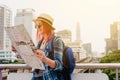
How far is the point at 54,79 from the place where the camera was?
2.15 metres

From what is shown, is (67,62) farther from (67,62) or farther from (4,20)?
(4,20)

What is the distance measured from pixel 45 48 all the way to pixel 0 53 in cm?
6477

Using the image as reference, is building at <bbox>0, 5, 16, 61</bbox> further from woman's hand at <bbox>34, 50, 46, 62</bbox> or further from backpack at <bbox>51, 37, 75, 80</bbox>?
woman's hand at <bbox>34, 50, 46, 62</bbox>

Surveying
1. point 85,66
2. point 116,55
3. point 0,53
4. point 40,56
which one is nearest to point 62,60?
point 40,56

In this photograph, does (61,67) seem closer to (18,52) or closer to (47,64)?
(47,64)

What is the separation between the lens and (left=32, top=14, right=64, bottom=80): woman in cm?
213

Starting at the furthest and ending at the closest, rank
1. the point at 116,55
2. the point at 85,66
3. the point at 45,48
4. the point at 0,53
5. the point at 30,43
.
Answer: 1. the point at 0,53
2. the point at 116,55
3. the point at 85,66
4. the point at 45,48
5. the point at 30,43

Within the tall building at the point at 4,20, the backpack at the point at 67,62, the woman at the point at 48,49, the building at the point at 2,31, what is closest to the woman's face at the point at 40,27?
the woman at the point at 48,49

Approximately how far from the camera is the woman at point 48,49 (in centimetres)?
213

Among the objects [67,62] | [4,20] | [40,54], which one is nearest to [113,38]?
[4,20]

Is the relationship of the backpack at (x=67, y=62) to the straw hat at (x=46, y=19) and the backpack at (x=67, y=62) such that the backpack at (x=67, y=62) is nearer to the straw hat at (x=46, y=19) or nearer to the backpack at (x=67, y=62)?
the backpack at (x=67, y=62)

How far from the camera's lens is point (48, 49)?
2170mm

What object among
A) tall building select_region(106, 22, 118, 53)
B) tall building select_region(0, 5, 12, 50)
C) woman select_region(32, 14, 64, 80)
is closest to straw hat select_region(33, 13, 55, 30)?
woman select_region(32, 14, 64, 80)

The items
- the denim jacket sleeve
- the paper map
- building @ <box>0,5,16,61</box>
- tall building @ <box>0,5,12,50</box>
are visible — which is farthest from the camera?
tall building @ <box>0,5,12,50</box>
